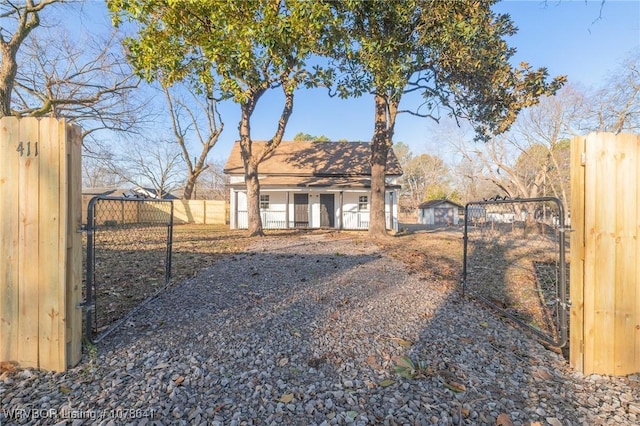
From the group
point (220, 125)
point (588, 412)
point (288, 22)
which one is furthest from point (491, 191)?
point (588, 412)

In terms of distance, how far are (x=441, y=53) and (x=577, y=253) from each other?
758cm

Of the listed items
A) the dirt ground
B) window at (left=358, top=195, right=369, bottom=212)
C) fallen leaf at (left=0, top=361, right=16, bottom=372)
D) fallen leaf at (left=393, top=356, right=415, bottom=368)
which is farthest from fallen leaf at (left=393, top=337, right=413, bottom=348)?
window at (left=358, top=195, right=369, bottom=212)

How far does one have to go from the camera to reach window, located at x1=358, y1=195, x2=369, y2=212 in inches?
690

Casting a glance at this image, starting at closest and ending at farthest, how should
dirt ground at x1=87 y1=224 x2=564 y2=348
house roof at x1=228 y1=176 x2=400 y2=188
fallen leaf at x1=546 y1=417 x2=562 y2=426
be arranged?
fallen leaf at x1=546 y1=417 x2=562 y2=426 → dirt ground at x1=87 y1=224 x2=564 y2=348 → house roof at x1=228 y1=176 x2=400 y2=188

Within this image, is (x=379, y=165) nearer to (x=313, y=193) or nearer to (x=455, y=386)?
(x=313, y=193)

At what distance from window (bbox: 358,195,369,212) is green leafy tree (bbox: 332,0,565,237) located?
8.14 meters

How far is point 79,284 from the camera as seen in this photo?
2.33m

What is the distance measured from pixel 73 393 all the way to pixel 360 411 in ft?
6.20

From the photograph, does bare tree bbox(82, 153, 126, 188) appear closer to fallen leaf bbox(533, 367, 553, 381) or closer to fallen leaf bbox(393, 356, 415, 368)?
fallen leaf bbox(393, 356, 415, 368)

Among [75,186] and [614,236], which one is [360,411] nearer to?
[614,236]

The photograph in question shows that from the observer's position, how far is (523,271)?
597cm

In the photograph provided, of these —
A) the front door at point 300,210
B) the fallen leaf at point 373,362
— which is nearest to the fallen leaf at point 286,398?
the fallen leaf at point 373,362

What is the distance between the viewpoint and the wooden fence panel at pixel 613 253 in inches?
88.4

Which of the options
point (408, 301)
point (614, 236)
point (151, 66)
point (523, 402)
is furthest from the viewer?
point (151, 66)
